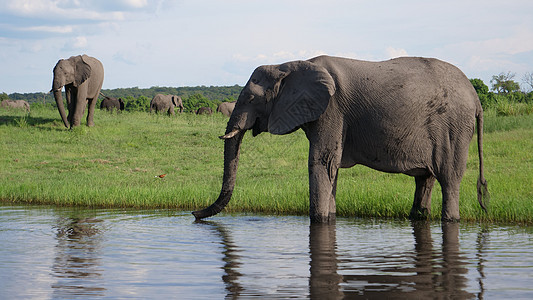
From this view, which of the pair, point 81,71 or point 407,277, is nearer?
point 407,277

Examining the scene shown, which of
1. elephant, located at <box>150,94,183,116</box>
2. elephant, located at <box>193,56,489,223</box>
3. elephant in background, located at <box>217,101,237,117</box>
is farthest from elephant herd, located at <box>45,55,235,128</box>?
elephant, located at <box>193,56,489,223</box>

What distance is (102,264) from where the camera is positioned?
7.14m

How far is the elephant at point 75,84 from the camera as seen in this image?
2475 centimetres

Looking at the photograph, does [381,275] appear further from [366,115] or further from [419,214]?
[419,214]

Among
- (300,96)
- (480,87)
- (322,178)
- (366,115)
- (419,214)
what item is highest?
(480,87)

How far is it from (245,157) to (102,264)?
14304 millimetres

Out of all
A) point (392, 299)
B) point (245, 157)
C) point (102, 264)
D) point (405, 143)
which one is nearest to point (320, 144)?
point (405, 143)

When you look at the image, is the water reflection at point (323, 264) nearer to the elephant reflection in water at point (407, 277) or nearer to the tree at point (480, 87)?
the elephant reflection in water at point (407, 277)

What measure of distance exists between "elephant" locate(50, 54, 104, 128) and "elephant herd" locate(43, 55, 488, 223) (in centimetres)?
1620

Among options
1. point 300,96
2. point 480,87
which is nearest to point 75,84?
point 300,96

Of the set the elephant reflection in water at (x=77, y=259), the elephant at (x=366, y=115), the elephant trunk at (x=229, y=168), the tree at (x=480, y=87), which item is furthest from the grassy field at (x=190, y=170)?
the tree at (x=480, y=87)

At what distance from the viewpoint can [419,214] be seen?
35.4 ft

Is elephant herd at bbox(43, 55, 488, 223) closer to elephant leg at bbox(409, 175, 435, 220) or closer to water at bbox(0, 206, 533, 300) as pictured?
elephant leg at bbox(409, 175, 435, 220)

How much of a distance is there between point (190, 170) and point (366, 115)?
10.1 meters
